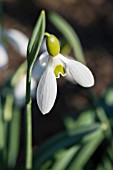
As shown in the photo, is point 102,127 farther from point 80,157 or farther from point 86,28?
point 86,28

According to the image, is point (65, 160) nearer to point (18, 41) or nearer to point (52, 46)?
point (18, 41)

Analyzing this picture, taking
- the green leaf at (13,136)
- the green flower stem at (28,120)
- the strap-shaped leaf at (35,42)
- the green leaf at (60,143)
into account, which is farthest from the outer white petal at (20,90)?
the strap-shaped leaf at (35,42)

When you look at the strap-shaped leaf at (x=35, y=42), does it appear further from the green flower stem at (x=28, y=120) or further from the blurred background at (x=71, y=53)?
the blurred background at (x=71, y=53)

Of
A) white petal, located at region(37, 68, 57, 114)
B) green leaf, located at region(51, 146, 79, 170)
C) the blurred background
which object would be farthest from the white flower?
the blurred background

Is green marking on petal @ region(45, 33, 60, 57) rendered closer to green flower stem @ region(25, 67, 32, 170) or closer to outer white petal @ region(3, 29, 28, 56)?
green flower stem @ region(25, 67, 32, 170)

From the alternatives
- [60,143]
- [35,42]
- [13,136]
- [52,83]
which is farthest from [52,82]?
→ [13,136]

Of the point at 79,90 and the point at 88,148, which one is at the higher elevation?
the point at 79,90

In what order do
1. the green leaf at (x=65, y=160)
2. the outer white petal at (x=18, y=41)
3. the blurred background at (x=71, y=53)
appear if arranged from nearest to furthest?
the outer white petal at (x=18, y=41), the green leaf at (x=65, y=160), the blurred background at (x=71, y=53)

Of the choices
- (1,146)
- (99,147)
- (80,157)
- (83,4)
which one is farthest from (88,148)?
(83,4)
